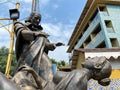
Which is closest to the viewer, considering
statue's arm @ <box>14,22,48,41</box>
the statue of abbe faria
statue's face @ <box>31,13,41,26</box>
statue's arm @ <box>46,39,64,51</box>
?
the statue of abbe faria

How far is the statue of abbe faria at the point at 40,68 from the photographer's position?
8.89 feet

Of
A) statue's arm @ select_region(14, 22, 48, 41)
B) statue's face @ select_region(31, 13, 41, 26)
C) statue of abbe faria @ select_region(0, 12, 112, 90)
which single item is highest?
statue's face @ select_region(31, 13, 41, 26)

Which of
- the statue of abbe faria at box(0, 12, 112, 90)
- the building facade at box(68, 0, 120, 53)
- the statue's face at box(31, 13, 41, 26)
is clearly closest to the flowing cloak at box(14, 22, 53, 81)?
the statue of abbe faria at box(0, 12, 112, 90)

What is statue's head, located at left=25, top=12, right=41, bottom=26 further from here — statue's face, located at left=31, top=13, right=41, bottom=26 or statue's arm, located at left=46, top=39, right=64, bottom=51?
statue's arm, located at left=46, top=39, right=64, bottom=51

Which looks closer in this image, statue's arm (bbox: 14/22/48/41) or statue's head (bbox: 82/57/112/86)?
statue's head (bbox: 82/57/112/86)

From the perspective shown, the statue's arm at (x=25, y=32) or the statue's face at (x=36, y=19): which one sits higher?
the statue's face at (x=36, y=19)

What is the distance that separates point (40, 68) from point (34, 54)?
0.19 metres

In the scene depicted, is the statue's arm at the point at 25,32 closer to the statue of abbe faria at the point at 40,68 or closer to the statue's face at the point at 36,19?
the statue of abbe faria at the point at 40,68

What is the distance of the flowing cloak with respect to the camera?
3625mm

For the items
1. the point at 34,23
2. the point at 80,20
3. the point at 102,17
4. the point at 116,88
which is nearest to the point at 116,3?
the point at 102,17

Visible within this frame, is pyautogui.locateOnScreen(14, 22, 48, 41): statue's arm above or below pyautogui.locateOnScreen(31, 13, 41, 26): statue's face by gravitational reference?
below

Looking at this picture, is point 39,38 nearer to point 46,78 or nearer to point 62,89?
point 46,78

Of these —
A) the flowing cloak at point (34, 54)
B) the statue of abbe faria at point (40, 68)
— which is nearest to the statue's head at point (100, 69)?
the statue of abbe faria at point (40, 68)

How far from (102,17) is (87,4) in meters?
3.98
